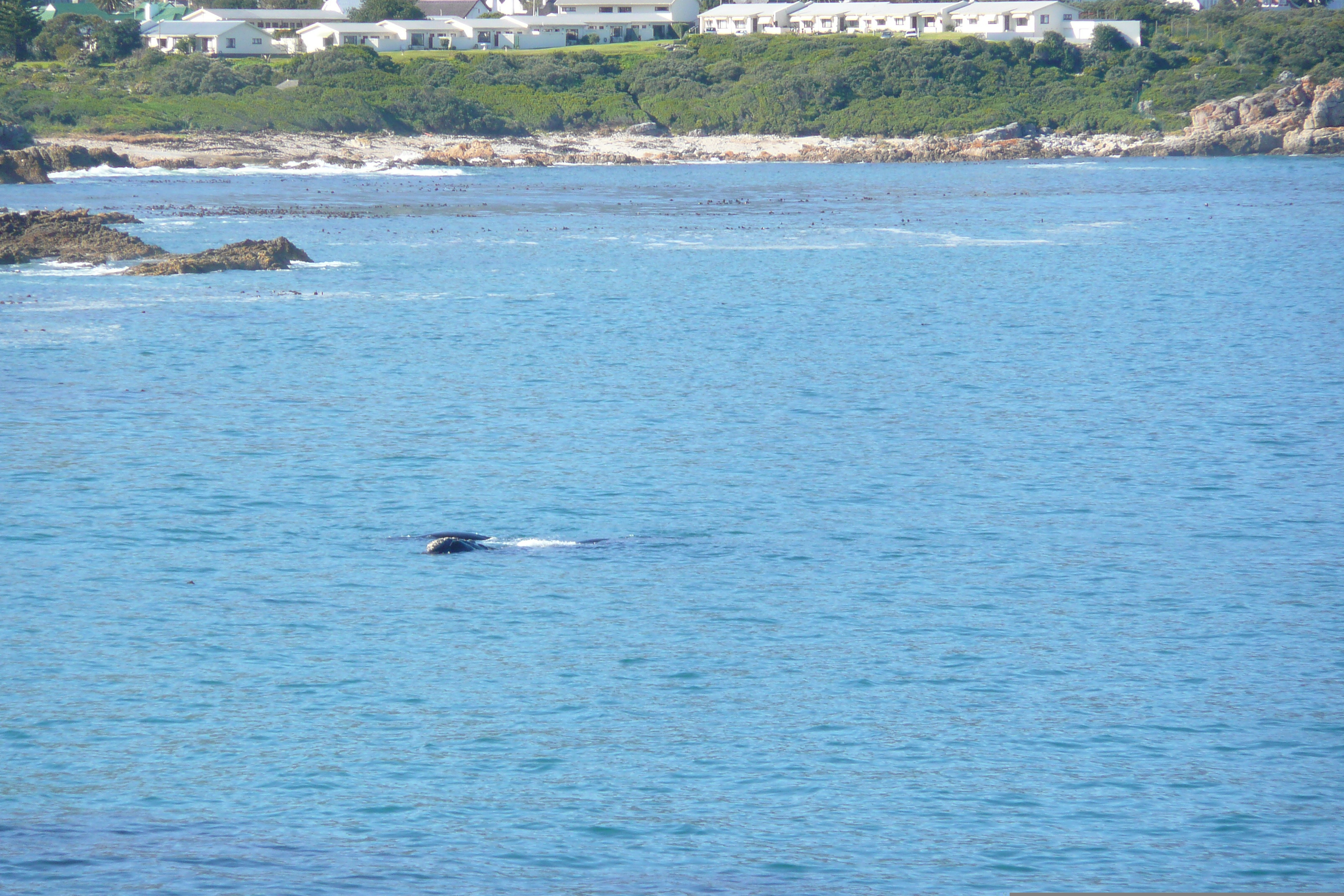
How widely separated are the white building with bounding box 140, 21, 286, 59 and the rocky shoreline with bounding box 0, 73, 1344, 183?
102ft

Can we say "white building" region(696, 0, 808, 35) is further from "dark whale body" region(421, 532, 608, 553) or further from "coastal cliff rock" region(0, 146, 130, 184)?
"dark whale body" region(421, 532, 608, 553)

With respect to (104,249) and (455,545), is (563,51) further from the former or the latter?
(455,545)

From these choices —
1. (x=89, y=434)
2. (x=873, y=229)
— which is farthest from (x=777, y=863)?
(x=873, y=229)

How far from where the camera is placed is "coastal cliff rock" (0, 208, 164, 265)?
187ft

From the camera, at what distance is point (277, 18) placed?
527 ft

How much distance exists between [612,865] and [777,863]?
1.51m

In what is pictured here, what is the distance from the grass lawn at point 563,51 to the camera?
14938 cm

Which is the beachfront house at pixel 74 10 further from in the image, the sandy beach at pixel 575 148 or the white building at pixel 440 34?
the sandy beach at pixel 575 148

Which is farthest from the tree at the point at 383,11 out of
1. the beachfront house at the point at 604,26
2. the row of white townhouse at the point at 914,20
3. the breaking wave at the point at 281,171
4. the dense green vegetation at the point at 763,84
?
the breaking wave at the point at 281,171

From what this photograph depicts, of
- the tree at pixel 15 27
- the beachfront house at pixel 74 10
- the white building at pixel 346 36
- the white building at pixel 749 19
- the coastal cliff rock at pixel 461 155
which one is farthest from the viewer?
the beachfront house at pixel 74 10

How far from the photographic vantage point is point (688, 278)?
57.9 m

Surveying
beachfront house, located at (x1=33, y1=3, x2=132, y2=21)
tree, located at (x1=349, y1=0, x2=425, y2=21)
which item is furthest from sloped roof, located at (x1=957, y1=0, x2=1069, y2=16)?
beachfront house, located at (x1=33, y1=3, x2=132, y2=21)

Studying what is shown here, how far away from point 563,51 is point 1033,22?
169 ft

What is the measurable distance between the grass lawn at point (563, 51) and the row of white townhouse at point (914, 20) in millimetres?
9949
